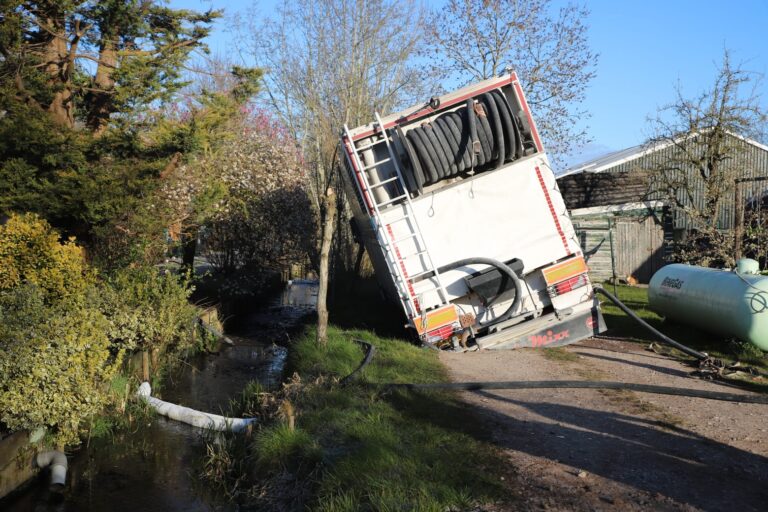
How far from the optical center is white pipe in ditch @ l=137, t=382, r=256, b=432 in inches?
328

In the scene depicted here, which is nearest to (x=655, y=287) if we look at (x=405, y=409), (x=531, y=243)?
(x=531, y=243)

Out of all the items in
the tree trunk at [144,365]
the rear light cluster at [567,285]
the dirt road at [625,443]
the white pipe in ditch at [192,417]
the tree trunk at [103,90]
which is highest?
the tree trunk at [103,90]

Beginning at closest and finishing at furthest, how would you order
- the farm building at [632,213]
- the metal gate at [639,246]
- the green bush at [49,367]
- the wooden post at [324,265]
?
1. the green bush at [49,367]
2. the wooden post at [324,265]
3. the farm building at [632,213]
4. the metal gate at [639,246]

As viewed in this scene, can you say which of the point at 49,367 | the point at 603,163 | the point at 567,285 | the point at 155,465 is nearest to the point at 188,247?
the point at 567,285

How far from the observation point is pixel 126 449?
8312 mm

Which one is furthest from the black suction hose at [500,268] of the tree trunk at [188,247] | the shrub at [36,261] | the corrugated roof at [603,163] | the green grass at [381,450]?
the corrugated roof at [603,163]

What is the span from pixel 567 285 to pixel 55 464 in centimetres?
742

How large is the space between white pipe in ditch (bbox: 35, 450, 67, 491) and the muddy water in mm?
124

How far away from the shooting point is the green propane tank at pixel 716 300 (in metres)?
10.3

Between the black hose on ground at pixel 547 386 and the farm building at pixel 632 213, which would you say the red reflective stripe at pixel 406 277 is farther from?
the farm building at pixel 632 213

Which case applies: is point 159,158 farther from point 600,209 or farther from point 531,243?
point 600,209

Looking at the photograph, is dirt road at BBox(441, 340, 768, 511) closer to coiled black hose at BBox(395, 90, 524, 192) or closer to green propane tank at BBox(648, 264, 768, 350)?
green propane tank at BBox(648, 264, 768, 350)

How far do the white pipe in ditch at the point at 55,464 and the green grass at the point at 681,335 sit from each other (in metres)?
8.92

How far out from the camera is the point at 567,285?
10.9 m
